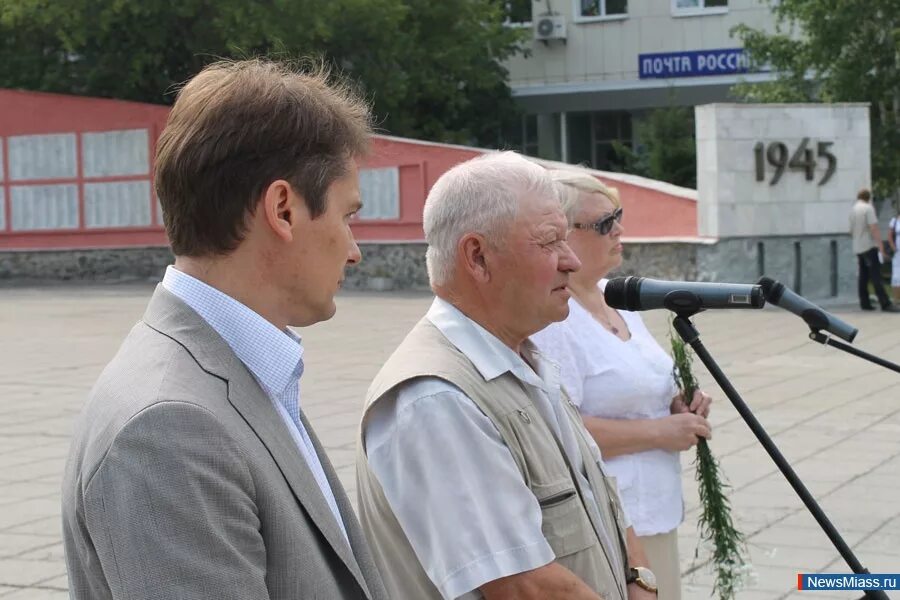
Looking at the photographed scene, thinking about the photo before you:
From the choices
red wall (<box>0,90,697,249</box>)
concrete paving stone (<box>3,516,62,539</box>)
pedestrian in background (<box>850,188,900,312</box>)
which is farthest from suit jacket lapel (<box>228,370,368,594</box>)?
red wall (<box>0,90,697,249</box>)

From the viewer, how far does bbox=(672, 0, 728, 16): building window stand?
33.3 meters

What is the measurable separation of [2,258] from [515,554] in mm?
26276

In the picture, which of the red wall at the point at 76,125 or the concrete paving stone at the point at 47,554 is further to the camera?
the red wall at the point at 76,125

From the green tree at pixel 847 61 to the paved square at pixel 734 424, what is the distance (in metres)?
5.53

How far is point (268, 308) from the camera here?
2.00 m

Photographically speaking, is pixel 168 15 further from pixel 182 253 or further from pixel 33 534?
pixel 182 253

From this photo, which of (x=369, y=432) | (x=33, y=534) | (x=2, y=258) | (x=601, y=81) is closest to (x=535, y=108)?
(x=601, y=81)

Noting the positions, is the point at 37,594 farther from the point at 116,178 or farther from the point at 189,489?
the point at 116,178

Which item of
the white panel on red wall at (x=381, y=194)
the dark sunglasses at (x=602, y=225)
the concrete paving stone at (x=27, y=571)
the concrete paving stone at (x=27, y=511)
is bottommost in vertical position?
the concrete paving stone at (x=27, y=511)

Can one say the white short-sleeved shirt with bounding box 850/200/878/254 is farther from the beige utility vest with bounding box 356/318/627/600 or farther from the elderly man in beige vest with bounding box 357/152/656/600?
the beige utility vest with bounding box 356/318/627/600

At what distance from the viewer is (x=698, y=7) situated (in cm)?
3350

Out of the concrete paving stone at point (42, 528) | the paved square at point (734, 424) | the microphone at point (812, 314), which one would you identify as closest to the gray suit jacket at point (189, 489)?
the microphone at point (812, 314)

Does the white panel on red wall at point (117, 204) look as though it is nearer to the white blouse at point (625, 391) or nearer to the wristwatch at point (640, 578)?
the white blouse at point (625, 391)

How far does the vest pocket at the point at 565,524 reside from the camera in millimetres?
2785
